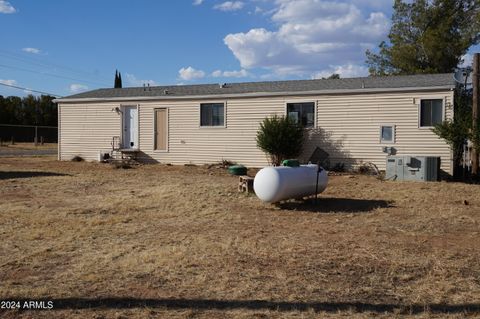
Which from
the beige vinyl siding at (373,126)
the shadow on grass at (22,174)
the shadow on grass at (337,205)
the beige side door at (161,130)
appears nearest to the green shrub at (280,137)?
the beige vinyl siding at (373,126)

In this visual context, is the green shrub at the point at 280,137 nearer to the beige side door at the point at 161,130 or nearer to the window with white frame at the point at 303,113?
the window with white frame at the point at 303,113

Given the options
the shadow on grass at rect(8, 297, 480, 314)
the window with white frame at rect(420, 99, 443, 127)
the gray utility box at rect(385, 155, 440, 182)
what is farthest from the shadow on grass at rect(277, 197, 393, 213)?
the window with white frame at rect(420, 99, 443, 127)

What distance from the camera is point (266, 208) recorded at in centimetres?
1055

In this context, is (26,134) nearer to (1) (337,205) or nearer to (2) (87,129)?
(2) (87,129)

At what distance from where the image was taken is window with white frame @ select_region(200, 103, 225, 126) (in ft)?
66.5

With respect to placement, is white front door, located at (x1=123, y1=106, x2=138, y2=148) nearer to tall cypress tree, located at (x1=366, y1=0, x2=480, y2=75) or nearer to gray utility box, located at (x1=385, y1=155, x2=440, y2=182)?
gray utility box, located at (x1=385, y1=155, x2=440, y2=182)

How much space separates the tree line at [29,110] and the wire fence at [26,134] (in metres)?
2.01

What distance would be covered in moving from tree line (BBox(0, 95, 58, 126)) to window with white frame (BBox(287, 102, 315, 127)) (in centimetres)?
3319

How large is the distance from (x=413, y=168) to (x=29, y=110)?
4043 centimetres

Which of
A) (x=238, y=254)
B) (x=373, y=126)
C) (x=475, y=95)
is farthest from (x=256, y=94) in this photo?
(x=238, y=254)

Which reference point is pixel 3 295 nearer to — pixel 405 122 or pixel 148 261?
pixel 148 261

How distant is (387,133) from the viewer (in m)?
17.4

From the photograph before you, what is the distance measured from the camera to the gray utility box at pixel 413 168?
594 inches

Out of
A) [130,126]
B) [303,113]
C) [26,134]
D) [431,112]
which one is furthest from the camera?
[26,134]
